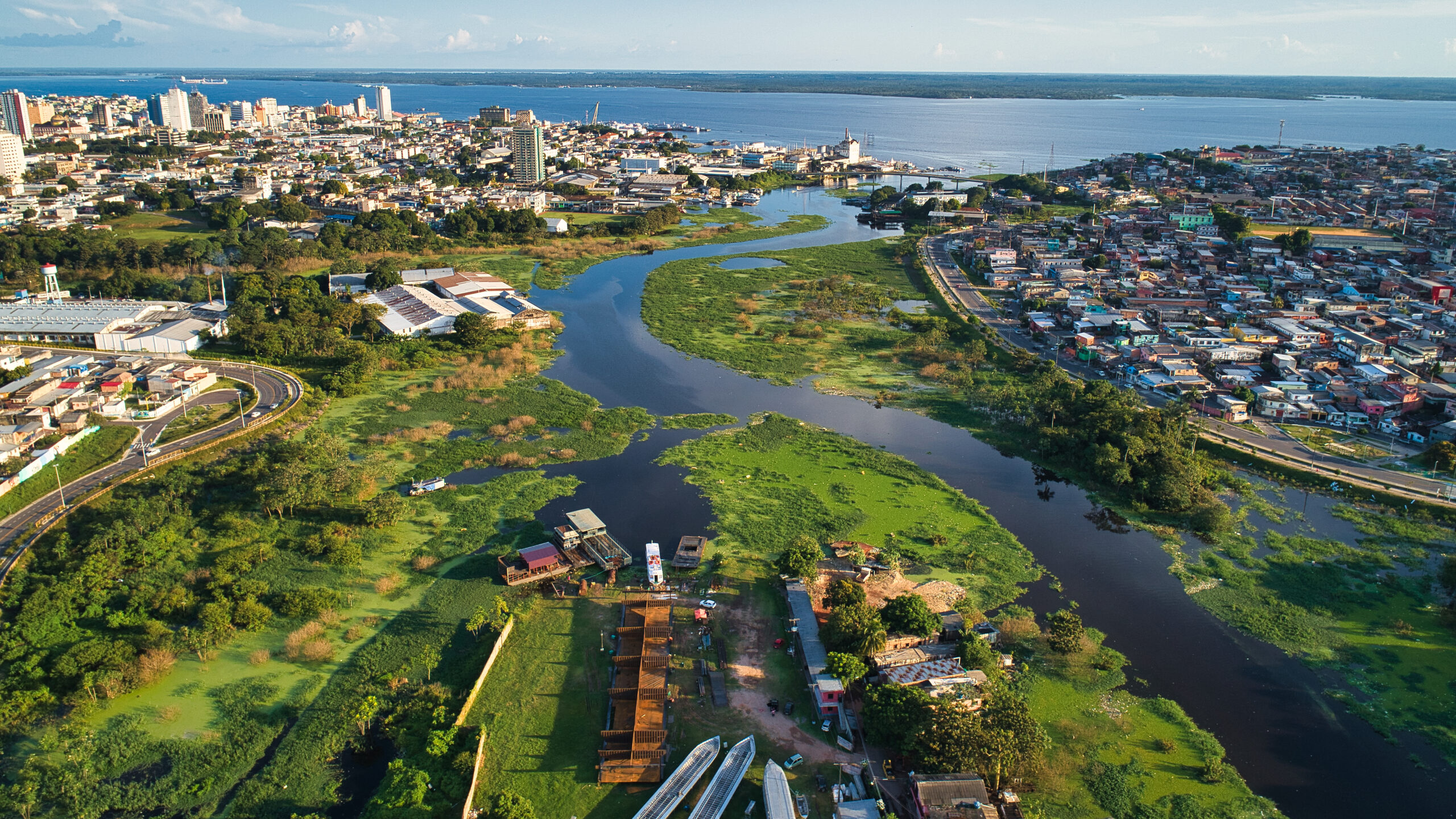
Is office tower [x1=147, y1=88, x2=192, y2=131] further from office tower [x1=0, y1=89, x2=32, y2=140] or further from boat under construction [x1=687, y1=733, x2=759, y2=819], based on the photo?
boat under construction [x1=687, y1=733, x2=759, y2=819]

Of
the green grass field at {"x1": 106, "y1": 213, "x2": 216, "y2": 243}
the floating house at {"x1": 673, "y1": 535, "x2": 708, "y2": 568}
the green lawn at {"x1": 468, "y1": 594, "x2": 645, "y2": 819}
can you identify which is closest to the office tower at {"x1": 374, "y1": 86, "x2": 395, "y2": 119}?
the green grass field at {"x1": 106, "y1": 213, "x2": 216, "y2": 243}

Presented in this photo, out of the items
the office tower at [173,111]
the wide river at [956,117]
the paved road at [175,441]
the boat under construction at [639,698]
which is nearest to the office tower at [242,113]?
the office tower at [173,111]

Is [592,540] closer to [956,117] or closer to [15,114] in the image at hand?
[15,114]

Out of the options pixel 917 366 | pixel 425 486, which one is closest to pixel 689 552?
pixel 425 486

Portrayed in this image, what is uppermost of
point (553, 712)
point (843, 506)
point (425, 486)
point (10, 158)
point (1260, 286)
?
point (10, 158)

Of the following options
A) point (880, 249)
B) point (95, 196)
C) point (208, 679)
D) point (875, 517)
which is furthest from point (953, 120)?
point (208, 679)

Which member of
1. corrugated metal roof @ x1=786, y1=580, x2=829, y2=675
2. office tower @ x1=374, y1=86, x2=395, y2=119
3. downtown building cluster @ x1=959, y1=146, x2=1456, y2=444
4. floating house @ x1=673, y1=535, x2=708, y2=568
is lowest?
corrugated metal roof @ x1=786, y1=580, x2=829, y2=675

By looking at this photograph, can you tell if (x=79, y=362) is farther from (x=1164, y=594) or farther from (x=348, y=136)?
(x=348, y=136)
